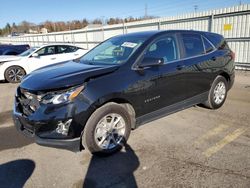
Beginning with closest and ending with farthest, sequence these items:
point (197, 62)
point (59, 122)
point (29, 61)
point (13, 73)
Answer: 1. point (59, 122)
2. point (197, 62)
3. point (13, 73)
4. point (29, 61)

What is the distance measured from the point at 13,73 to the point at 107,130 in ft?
25.6

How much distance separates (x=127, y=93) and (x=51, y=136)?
1213 mm

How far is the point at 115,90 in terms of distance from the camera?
3330 millimetres

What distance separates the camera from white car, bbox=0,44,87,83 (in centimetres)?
966

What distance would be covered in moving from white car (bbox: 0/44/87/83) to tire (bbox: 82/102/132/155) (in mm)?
7384

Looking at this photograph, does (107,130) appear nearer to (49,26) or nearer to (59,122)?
(59,122)

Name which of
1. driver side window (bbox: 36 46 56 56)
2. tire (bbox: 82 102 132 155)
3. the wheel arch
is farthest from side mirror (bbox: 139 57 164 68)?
driver side window (bbox: 36 46 56 56)

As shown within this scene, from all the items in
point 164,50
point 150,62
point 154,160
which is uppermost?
point 164,50

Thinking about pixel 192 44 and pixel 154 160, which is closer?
pixel 154 160

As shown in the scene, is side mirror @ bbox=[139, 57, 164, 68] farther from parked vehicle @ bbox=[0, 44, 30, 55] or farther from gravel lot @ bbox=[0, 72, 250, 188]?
parked vehicle @ bbox=[0, 44, 30, 55]

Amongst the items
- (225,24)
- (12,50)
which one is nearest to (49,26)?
(12,50)

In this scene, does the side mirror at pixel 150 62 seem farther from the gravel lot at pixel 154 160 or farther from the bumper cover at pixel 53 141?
the bumper cover at pixel 53 141

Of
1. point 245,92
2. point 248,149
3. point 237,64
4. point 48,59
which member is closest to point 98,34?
point 48,59

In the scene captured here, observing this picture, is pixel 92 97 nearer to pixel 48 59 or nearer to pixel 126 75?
pixel 126 75
